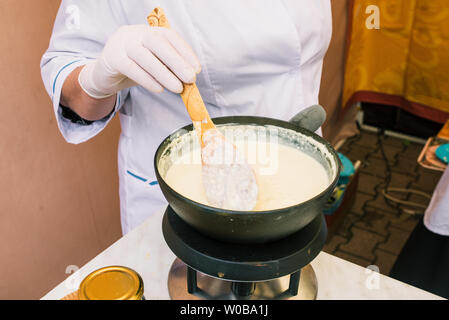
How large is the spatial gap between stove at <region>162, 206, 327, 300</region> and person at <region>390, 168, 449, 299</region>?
89cm

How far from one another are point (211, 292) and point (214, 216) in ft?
0.89

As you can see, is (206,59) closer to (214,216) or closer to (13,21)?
(214,216)

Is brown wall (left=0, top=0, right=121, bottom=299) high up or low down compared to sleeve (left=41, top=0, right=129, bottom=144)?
down

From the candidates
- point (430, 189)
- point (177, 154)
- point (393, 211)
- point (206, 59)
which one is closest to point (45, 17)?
point (206, 59)

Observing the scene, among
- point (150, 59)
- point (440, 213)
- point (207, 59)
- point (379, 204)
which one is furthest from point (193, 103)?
point (379, 204)

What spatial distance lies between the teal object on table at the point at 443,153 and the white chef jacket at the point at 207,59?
2.82 ft

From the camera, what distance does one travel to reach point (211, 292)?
869 mm

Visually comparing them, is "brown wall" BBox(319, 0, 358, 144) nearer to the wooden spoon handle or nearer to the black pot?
the wooden spoon handle

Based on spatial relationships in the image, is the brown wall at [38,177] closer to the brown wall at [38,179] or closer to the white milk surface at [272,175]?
the brown wall at [38,179]

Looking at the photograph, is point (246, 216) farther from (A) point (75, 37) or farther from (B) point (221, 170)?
(A) point (75, 37)

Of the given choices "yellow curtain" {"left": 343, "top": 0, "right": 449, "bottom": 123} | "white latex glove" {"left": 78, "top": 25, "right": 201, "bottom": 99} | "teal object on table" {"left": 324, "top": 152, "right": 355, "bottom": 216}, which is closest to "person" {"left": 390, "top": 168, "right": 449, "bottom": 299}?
"teal object on table" {"left": 324, "top": 152, "right": 355, "bottom": 216}

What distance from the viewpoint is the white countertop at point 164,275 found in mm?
884

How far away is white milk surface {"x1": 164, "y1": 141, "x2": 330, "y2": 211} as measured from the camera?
85cm

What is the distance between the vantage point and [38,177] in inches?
62.2
